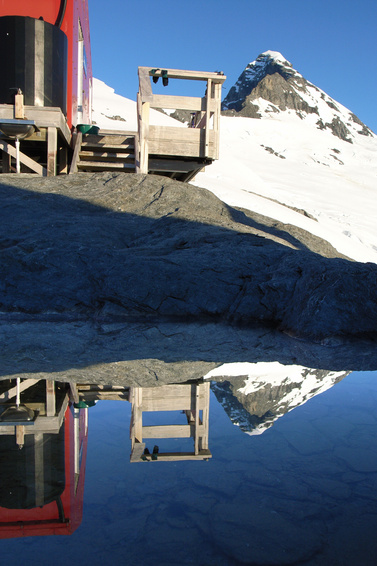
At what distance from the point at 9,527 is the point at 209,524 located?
1.93 feet

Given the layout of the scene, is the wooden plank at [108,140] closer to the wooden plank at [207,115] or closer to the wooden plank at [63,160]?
the wooden plank at [63,160]

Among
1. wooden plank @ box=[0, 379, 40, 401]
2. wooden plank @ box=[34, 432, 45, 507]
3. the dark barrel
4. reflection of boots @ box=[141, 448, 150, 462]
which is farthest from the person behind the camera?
the dark barrel

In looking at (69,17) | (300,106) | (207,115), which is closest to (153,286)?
(207,115)

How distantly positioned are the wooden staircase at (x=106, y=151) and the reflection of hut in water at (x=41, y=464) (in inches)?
363

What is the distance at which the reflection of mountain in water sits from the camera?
280cm

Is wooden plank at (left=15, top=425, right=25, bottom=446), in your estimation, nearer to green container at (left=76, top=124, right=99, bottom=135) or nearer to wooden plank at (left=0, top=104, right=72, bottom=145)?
wooden plank at (left=0, top=104, right=72, bottom=145)

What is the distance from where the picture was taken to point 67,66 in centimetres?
1255

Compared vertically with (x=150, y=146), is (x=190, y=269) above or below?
below

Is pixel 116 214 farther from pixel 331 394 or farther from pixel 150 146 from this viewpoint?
pixel 331 394

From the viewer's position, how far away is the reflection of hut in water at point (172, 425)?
2.25 m

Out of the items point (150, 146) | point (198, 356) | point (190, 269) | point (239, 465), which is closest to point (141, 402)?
point (239, 465)

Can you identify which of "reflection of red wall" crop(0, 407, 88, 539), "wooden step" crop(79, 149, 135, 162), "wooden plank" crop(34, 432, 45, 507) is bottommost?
"wooden plank" crop(34, 432, 45, 507)

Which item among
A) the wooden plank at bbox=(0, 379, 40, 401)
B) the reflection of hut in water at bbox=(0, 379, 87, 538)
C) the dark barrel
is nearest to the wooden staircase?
the dark barrel

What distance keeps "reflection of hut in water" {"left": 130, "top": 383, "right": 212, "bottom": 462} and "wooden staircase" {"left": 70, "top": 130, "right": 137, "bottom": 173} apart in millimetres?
9078
